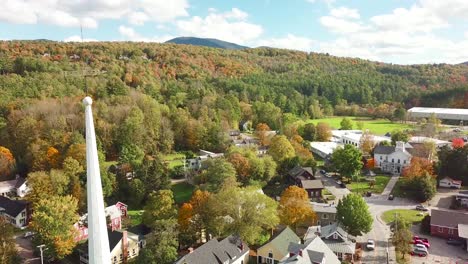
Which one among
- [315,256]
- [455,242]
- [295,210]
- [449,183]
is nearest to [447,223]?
[455,242]

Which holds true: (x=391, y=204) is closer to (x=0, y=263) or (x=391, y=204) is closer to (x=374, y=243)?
(x=374, y=243)

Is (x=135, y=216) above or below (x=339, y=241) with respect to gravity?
below

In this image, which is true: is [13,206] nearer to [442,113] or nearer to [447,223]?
[447,223]

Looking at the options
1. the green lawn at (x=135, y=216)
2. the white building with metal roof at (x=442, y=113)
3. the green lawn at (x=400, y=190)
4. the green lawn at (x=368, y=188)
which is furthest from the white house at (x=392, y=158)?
the white building with metal roof at (x=442, y=113)

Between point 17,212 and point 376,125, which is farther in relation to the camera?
point 376,125

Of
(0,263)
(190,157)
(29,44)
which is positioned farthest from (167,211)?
(29,44)

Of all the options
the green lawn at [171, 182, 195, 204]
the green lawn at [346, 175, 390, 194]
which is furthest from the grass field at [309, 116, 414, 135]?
the green lawn at [171, 182, 195, 204]

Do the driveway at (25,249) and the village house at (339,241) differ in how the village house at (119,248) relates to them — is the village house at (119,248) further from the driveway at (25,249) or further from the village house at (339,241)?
the village house at (339,241)
